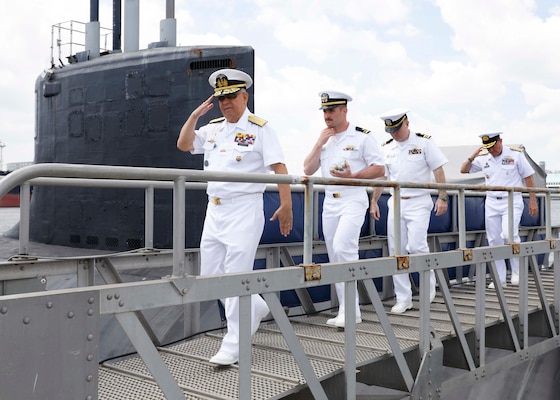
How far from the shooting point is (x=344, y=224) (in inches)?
224

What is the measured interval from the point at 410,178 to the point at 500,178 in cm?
238

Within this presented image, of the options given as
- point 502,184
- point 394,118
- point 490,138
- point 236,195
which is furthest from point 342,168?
point 502,184

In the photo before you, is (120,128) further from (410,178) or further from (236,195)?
(236,195)

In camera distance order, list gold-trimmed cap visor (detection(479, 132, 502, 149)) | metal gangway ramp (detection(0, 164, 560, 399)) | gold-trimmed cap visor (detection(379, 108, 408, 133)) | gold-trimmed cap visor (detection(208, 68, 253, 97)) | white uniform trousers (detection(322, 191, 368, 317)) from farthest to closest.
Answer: gold-trimmed cap visor (detection(479, 132, 502, 149))
gold-trimmed cap visor (detection(379, 108, 408, 133))
white uniform trousers (detection(322, 191, 368, 317))
gold-trimmed cap visor (detection(208, 68, 253, 97))
metal gangway ramp (detection(0, 164, 560, 399))

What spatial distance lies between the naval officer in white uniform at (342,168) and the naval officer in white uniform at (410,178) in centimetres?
66

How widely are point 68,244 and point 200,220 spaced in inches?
97.9

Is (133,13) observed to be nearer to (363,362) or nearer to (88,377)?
(363,362)

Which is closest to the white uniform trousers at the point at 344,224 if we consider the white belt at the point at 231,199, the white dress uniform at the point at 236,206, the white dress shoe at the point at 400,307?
the white dress shoe at the point at 400,307

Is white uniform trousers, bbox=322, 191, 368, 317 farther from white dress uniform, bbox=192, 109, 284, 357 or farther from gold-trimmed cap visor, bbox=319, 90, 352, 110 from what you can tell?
white dress uniform, bbox=192, 109, 284, 357

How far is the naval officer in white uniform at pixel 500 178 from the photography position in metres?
8.48

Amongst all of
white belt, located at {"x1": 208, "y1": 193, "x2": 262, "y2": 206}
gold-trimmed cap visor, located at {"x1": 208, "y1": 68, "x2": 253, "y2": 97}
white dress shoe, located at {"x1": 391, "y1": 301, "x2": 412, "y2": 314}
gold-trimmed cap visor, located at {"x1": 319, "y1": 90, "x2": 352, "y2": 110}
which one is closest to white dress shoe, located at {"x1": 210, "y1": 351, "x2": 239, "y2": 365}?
white belt, located at {"x1": 208, "y1": 193, "x2": 262, "y2": 206}

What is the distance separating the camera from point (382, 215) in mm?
8008

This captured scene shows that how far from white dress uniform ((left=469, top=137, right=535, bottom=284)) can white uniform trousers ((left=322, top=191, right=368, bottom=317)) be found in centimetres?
351

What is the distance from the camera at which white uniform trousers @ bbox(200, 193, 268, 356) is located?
14.4 feet
